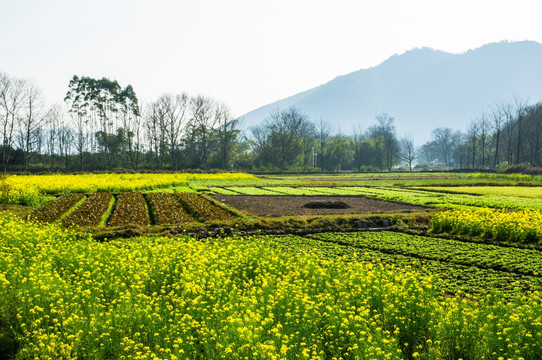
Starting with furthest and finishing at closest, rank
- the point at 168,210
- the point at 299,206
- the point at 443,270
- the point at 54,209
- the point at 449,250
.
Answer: the point at 299,206 → the point at 168,210 → the point at 54,209 → the point at 449,250 → the point at 443,270

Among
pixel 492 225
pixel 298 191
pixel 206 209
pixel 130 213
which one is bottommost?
pixel 130 213

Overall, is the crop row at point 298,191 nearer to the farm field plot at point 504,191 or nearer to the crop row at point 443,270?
the farm field plot at point 504,191

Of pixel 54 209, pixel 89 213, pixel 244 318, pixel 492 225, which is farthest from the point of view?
pixel 54 209

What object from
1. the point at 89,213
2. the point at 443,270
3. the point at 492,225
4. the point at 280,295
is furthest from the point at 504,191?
the point at 280,295

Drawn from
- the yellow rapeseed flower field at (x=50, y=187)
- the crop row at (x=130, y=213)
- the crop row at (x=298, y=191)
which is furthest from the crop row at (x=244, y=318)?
the crop row at (x=298, y=191)

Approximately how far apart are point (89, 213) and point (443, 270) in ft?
56.6

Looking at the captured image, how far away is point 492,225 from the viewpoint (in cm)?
1547

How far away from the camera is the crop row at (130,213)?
63.3 ft

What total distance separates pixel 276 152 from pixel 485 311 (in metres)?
87.4

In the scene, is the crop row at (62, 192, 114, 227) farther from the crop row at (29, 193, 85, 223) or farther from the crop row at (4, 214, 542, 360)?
the crop row at (4, 214, 542, 360)

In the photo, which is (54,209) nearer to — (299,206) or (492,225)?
Answer: (299,206)

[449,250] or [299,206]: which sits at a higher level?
[299,206]

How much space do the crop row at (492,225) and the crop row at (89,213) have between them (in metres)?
14.8

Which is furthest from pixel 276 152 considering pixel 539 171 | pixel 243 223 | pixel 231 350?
pixel 231 350
